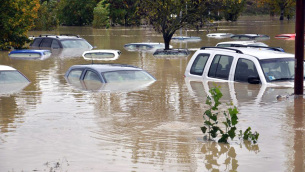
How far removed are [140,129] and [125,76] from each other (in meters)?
8.31

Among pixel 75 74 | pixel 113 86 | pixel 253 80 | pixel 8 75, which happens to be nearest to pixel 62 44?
pixel 75 74

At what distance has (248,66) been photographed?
60.6ft

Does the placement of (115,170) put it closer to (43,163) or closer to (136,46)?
(43,163)

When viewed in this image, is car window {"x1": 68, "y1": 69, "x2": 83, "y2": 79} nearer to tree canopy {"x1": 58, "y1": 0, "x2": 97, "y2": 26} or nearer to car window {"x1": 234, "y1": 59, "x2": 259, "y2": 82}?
car window {"x1": 234, "y1": 59, "x2": 259, "y2": 82}

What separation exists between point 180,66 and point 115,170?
69.0ft

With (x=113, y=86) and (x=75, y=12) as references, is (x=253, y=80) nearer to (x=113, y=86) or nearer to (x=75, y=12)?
(x=113, y=86)

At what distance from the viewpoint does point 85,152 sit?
449 inches

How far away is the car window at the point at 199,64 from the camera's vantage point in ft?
63.9

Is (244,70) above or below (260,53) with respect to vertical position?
below

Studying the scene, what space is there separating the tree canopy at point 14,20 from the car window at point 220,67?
1630 cm

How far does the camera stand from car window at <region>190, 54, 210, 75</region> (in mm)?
19484

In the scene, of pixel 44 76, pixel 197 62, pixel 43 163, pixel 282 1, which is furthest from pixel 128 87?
pixel 282 1

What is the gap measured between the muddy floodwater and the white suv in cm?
27

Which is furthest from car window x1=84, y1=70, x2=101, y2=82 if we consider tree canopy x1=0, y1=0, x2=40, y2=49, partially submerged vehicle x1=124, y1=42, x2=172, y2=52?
partially submerged vehicle x1=124, y1=42, x2=172, y2=52
